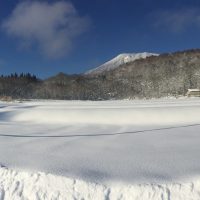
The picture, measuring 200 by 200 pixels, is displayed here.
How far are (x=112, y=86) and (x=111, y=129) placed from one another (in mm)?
45886

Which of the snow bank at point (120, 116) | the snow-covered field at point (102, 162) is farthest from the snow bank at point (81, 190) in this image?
the snow bank at point (120, 116)

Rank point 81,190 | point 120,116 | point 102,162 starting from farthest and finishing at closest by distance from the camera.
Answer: point 120,116
point 102,162
point 81,190

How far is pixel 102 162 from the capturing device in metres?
4.77

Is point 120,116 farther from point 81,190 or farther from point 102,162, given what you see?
point 81,190

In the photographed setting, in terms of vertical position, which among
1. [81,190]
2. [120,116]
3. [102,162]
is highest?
[120,116]

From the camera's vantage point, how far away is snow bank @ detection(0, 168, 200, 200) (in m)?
3.75

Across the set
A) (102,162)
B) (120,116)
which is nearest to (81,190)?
(102,162)

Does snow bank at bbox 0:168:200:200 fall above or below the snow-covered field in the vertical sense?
below

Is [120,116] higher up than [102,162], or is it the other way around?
[120,116]

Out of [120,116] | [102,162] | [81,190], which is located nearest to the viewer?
[81,190]

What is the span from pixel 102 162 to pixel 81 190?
0.85m

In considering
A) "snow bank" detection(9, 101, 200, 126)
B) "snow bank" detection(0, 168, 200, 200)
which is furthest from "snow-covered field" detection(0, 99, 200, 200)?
"snow bank" detection(9, 101, 200, 126)

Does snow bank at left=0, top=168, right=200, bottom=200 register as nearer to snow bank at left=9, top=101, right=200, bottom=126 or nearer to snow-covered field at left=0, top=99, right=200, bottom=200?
snow-covered field at left=0, top=99, right=200, bottom=200

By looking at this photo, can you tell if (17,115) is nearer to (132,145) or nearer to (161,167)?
(132,145)
